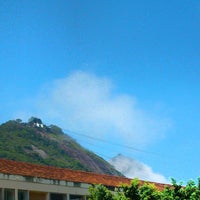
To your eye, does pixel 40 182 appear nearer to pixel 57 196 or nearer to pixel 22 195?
pixel 22 195

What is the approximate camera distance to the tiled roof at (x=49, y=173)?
2850 centimetres

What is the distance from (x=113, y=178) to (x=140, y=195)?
11600mm

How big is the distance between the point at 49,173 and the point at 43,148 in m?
87.8

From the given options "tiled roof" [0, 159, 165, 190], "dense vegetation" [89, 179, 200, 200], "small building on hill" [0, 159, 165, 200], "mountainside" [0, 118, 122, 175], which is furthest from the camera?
"mountainside" [0, 118, 122, 175]

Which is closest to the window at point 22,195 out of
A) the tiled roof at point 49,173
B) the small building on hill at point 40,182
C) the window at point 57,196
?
the small building on hill at point 40,182

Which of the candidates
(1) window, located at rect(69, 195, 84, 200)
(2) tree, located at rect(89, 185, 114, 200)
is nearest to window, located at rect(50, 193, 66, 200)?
(1) window, located at rect(69, 195, 84, 200)

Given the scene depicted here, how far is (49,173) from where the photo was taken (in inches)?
1219

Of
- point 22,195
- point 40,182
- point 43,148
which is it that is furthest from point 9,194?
point 43,148

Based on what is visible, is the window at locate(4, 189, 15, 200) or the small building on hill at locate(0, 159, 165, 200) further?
the small building on hill at locate(0, 159, 165, 200)

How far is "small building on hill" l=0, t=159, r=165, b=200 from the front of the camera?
27516 millimetres

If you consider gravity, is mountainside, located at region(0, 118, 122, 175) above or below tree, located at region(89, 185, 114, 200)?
above

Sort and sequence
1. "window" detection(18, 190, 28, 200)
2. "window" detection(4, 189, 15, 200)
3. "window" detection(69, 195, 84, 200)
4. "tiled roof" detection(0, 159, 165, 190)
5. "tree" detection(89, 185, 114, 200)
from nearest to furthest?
"tree" detection(89, 185, 114, 200) → "window" detection(4, 189, 15, 200) → "window" detection(18, 190, 28, 200) → "tiled roof" detection(0, 159, 165, 190) → "window" detection(69, 195, 84, 200)

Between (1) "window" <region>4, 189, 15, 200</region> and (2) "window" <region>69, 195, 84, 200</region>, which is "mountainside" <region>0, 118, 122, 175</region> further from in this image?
(1) "window" <region>4, 189, 15, 200</region>

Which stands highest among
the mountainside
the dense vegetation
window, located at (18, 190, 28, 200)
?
the mountainside
